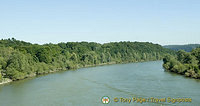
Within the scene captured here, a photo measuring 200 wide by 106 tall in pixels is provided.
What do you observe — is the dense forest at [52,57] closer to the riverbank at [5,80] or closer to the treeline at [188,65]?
the riverbank at [5,80]

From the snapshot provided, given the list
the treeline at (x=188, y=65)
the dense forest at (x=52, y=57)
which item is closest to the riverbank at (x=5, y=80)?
the dense forest at (x=52, y=57)

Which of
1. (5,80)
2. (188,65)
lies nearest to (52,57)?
(5,80)

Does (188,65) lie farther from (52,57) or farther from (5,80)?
(52,57)

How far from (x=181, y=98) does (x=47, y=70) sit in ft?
102

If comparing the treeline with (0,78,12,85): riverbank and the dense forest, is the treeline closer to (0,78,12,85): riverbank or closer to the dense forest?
the dense forest

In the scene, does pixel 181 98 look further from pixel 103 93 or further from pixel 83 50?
pixel 83 50

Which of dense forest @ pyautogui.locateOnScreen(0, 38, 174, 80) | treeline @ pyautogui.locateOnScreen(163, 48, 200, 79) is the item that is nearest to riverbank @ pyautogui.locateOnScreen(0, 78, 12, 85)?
dense forest @ pyautogui.locateOnScreen(0, 38, 174, 80)

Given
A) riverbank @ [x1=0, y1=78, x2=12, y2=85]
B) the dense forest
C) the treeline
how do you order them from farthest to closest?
the dense forest → the treeline → riverbank @ [x1=0, y1=78, x2=12, y2=85]

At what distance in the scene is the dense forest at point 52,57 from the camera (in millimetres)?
36656

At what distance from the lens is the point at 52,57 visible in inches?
2116

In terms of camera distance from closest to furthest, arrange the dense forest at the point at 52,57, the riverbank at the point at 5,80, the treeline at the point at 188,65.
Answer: the riverbank at the point at 5,80, the treeline at the point at 188,65, the dense forest at the point at 52,57

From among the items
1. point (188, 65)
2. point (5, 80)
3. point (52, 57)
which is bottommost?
point (5, 80)

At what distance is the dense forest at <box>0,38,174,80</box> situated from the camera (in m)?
36.7

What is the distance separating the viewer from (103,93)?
80.8 feet
